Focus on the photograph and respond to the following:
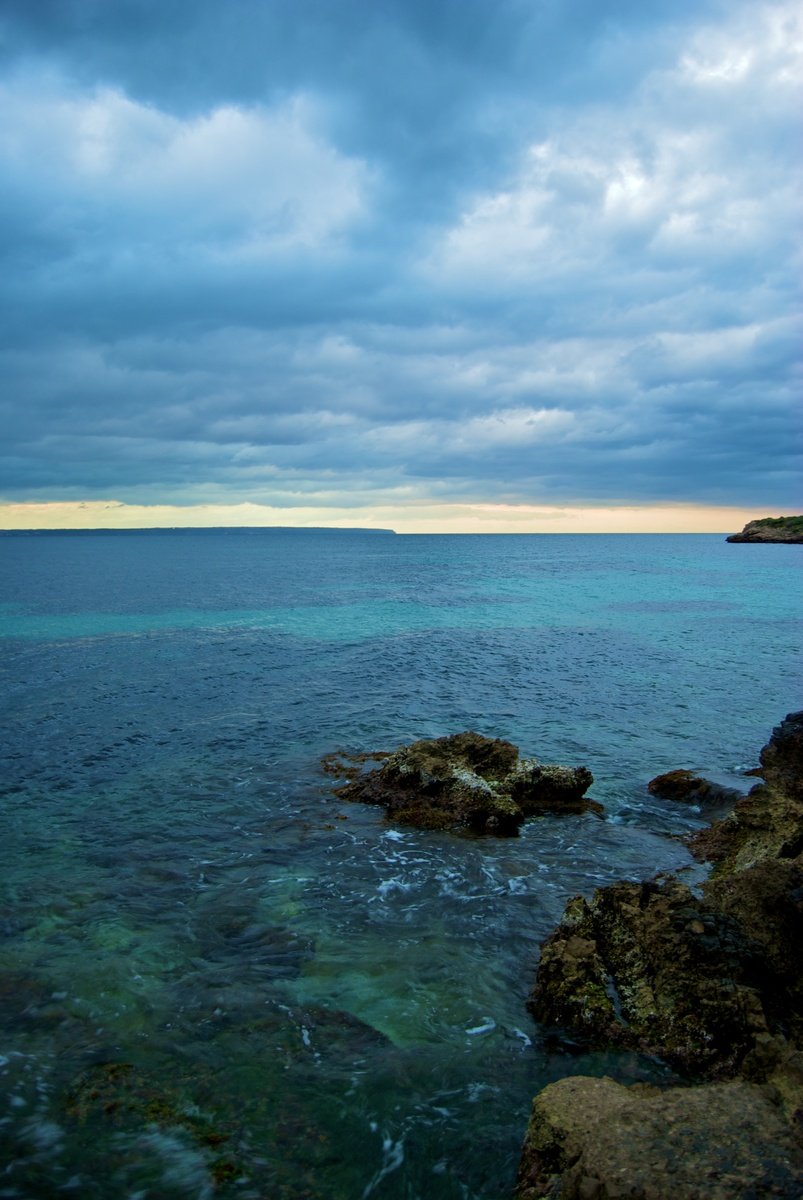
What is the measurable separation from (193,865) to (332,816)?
428 cm

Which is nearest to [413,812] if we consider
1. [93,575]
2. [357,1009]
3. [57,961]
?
[357,1009]

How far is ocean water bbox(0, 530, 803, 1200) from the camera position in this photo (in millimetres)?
8281

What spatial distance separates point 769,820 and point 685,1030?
25.1ft

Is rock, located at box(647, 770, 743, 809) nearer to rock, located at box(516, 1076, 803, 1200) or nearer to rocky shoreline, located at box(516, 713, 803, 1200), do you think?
rocky shoreline, located at box(516, 713, 803, 1200)

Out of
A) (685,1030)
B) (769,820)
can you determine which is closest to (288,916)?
(685,1030)

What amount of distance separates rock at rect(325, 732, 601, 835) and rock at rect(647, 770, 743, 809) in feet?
8.50

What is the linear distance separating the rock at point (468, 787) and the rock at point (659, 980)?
668cm

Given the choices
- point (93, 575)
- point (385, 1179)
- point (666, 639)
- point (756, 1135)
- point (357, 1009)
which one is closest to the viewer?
point (756, 1135)

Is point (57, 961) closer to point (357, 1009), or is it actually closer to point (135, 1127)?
point (135, 1127)

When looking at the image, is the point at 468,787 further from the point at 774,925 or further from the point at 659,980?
the point at 774,925

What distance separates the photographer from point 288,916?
13.4 meters

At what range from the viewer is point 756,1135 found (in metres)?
6.23

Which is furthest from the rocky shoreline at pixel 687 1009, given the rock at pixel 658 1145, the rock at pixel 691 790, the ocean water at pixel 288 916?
the rock at pixel 691 790

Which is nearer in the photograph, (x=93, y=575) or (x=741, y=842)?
(x=741, y=842)
